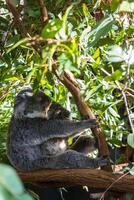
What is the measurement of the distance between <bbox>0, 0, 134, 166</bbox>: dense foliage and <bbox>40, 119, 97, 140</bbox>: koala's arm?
0.08 metres

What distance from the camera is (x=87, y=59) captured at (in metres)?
0.92

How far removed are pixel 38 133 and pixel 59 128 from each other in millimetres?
101

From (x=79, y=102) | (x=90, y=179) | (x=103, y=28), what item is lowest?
(x=90, y=179)

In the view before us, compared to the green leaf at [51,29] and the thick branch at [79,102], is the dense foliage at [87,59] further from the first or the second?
the green leaf at [51,29]

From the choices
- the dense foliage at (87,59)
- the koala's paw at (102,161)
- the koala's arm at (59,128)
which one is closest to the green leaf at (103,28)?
the dense foliage at (87,59)

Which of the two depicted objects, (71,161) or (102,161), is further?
(71,161)

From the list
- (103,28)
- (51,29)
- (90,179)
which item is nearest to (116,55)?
(103,28)

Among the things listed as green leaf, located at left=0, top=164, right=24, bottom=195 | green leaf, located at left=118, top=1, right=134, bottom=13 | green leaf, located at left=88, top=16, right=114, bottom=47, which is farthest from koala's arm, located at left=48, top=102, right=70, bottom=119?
green leaf, located at left=0, top=164, right=24, bottom=195

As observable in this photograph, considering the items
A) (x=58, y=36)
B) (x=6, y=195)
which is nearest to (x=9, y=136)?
(x=58, y=36)

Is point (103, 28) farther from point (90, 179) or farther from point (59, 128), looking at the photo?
point (59, 128)

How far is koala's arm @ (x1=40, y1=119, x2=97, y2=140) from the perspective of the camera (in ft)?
4.66

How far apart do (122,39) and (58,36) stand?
46cm

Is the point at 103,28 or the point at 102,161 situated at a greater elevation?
the point at 103,28

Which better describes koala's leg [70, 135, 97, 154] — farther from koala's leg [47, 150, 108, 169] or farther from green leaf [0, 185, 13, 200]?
green leaf [0, 185, 13, 200]
